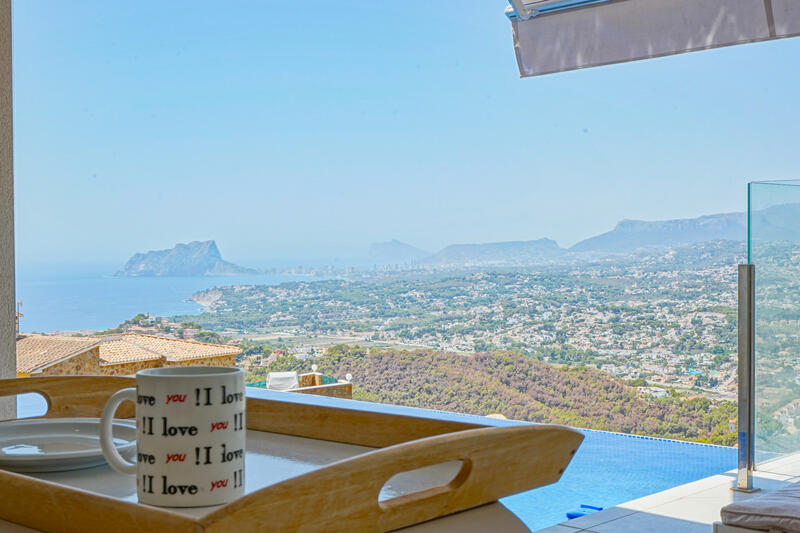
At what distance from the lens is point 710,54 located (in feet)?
42.2

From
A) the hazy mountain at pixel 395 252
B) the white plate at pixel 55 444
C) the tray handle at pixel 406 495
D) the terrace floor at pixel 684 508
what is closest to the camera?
the tray handle at pixel 406 495

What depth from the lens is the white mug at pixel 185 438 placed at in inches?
16.1

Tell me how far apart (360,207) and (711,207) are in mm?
6898

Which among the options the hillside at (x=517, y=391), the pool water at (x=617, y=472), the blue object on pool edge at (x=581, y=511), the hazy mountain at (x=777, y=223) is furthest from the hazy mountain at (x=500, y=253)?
the hazy mountain at (x=777, y=223)

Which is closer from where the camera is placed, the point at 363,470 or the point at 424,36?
the point at 363,470

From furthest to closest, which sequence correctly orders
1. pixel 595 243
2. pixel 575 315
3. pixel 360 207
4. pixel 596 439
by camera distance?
1. pixel 360 207
2. pixel 595 243
3. pixel 575 315
4. pixel 596 439

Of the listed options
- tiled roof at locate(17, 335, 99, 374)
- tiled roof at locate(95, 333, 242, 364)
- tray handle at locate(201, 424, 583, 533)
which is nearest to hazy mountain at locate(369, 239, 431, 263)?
tiled roof at locate(95, 333, 242, 364)

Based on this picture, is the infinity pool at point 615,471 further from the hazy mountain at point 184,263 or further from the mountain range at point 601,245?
the hazy mountain at point 184,263

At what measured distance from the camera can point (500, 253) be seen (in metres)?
14.5

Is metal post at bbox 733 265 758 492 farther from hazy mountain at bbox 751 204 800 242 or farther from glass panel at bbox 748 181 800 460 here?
hazy mountain at bbox 751 204 800 242

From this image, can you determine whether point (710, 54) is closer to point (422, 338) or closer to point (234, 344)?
point (422, 338)

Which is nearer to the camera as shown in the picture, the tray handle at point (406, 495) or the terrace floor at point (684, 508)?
the tray handle at point (406, 495)

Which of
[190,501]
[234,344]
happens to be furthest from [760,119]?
[190,501]

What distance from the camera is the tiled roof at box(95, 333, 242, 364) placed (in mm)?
9375
